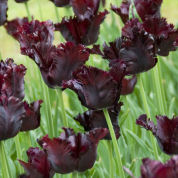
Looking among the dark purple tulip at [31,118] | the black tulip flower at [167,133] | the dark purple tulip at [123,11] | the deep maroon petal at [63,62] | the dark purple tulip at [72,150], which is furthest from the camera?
the dark purple tulip at [123,11]

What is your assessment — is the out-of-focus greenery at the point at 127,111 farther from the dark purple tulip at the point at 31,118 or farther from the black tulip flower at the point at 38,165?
the black tulip flower at the point at 38,165

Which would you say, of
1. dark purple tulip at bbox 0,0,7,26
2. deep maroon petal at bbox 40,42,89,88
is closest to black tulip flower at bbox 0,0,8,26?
dark purple tulip at bbox 0,0,7,26

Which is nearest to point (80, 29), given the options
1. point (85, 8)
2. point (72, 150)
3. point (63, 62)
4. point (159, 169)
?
point (85, 8)

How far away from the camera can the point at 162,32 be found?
4.26 feet

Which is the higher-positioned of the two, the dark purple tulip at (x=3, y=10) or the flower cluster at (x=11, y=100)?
the dark purple tulip at (x=3, y=10)

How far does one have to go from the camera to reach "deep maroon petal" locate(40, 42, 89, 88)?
1129mm

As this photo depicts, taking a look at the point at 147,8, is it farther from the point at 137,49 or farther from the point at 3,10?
the point at 3,10

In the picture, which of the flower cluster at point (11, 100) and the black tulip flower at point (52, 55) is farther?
the black tulip flower at point (52, 55)

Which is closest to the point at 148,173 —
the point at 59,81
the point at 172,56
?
the point at 59,81

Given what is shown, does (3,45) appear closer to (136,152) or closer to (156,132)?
(136,152)

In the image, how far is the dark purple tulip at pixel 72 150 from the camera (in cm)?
92

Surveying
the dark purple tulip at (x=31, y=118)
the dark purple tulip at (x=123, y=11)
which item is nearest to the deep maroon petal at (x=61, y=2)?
the dark purple tulip at (x=123, y=11)

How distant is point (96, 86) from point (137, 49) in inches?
9.6

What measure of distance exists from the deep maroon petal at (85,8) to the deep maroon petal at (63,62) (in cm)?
30
